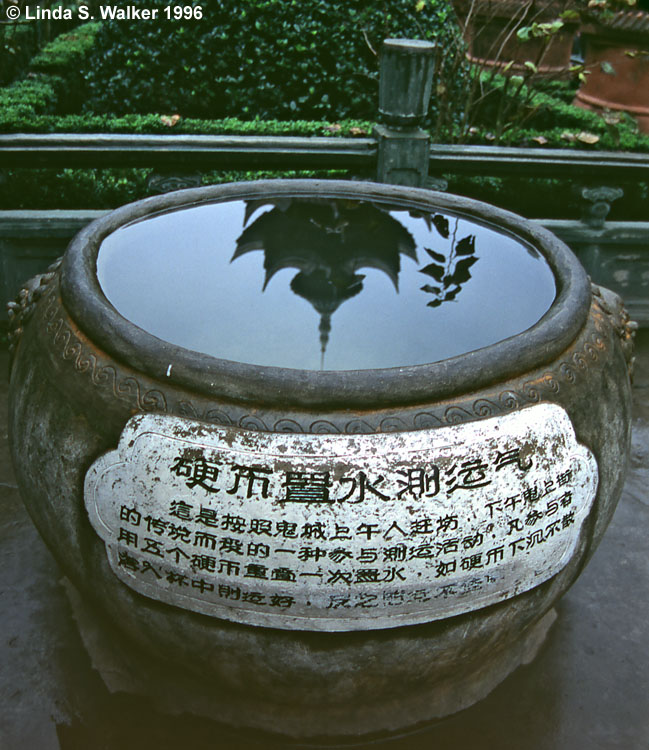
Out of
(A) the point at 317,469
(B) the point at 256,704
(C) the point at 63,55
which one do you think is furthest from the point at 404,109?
(C) the point at 63,55

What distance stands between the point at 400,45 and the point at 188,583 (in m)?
3.49

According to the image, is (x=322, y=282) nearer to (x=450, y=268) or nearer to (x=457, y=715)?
(x=450, y=268)

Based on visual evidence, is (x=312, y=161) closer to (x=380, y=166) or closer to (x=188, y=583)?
(x=380, y=166)

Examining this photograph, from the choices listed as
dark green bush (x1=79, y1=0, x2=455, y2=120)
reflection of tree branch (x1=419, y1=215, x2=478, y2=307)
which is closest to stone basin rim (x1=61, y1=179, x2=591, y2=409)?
reflection of tree branch (x1=419, y1=215, x2=478, y2=307)

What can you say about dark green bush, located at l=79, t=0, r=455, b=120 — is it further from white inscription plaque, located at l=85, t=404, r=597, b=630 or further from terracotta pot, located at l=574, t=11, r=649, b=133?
white inscription plaque, located at l=85, t=404, r=597, b=630

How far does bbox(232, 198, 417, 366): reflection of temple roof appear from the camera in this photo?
273 cm

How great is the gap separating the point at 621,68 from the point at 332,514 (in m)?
8.35

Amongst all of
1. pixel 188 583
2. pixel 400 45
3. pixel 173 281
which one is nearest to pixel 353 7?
pixel 400 45

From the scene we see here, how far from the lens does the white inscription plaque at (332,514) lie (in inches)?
73.7

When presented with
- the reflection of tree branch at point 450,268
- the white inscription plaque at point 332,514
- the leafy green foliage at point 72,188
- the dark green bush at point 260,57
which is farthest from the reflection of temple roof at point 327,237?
the dark green bush at point 260,57

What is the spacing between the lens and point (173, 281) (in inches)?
106

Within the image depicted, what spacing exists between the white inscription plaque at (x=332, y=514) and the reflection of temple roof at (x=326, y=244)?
80 cm

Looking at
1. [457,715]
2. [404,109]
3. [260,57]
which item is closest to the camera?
[457,715]

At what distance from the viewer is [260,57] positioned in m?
6.55
